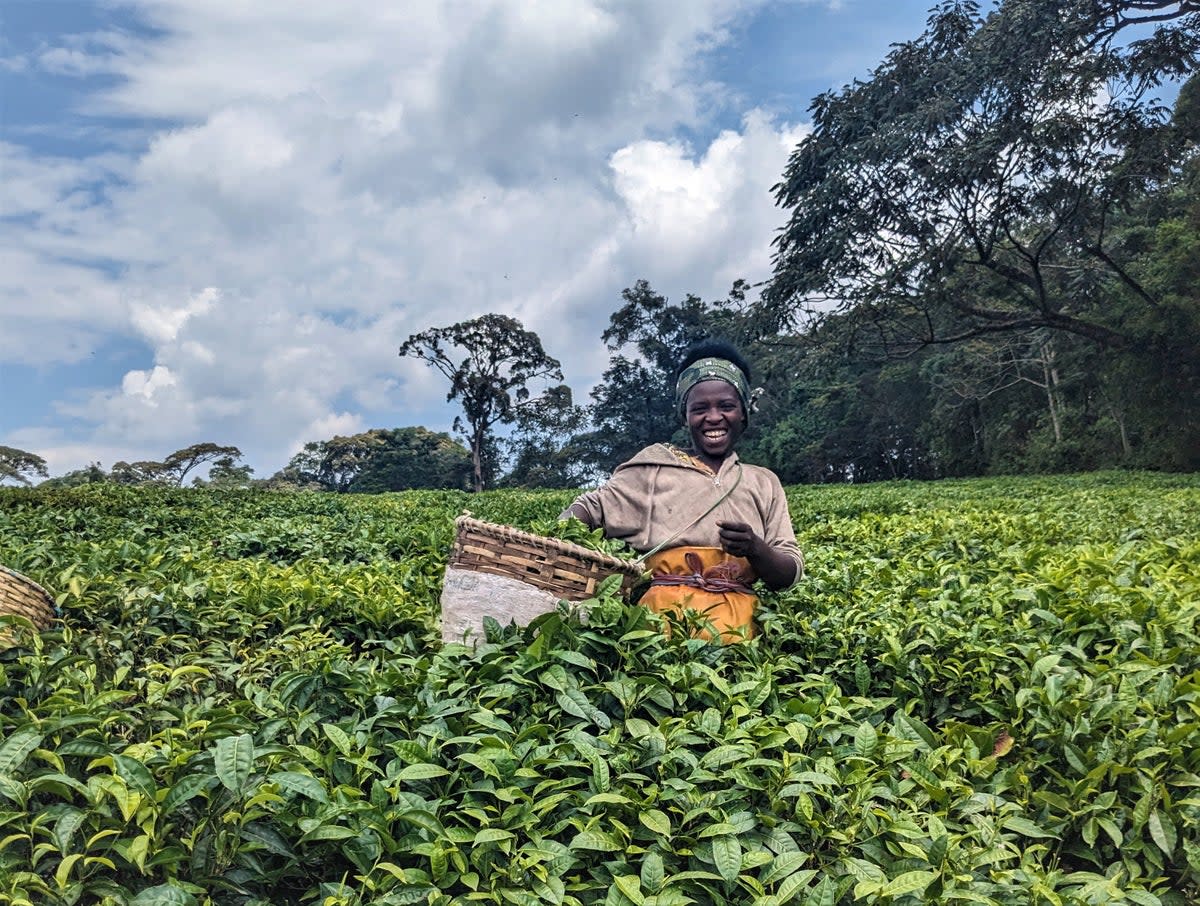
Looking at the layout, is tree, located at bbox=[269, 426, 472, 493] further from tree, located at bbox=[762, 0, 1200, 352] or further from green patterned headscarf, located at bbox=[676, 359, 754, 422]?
green patterned headscarf, located at bbox=[676, 359, 754, 422]

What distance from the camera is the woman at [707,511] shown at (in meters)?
2.91

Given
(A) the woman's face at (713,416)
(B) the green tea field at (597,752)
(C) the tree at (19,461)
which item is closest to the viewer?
(B) the green tea field at (597,752)

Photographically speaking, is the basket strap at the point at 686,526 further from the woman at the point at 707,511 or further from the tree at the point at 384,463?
the tree at the point at 384,463

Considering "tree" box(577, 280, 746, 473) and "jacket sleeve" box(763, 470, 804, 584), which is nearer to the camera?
"jacket sleeve" box(763, 470, 804, 584)

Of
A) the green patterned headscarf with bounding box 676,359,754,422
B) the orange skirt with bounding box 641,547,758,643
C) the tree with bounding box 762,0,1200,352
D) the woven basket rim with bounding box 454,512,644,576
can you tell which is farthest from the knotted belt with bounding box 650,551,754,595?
the tree with bounding box 762,0,1200,352

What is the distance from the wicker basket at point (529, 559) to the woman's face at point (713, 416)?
3.03ft

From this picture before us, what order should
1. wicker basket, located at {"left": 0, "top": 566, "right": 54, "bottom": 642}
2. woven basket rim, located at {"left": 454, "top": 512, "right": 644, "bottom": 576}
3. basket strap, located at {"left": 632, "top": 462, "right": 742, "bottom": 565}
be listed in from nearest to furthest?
wicker basket, located at {"left": 0, "top": 566, "right": 54, "bottom": 642} → woven basket rim, located at {"left": 454, "top": 512, "right": 644, "bottom": 576} → basket strap, located at {"left": 632, "top": 462, "right": 742, "bottom": 565}

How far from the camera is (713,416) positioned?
3283 millimetres

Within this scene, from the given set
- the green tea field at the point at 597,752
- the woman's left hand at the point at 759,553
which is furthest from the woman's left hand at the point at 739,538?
the green tea field at the point at 597,752

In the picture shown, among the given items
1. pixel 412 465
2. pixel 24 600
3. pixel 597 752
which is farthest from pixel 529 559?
pixel 412 465

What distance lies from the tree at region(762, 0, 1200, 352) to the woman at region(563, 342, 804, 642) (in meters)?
11.0

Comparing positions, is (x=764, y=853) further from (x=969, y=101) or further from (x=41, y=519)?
(x=969, y=101)

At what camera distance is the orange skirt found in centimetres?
288

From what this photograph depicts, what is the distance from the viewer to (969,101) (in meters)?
13.0
